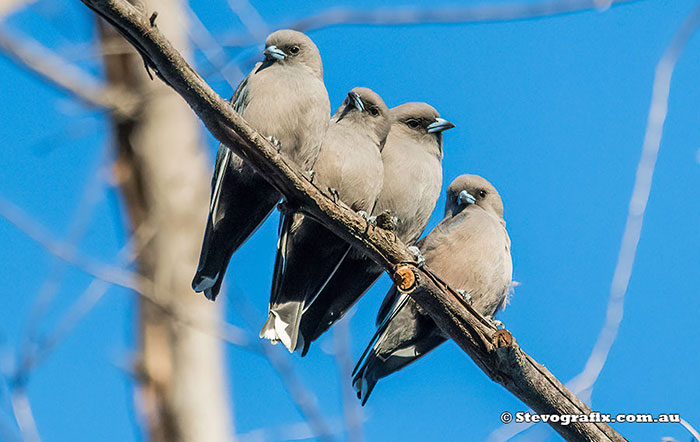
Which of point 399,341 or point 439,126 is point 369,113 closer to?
point 439,126

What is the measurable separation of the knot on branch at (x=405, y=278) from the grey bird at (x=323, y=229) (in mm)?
855

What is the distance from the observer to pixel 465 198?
6.07m

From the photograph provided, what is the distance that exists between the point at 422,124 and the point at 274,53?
1.29 m

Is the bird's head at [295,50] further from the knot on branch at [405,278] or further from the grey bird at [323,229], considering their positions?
the knot on branch at [405,278]

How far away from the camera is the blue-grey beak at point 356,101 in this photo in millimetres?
5219

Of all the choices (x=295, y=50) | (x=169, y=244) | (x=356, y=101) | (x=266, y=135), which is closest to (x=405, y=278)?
(x=266, y=135)

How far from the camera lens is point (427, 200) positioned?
17.6 feet

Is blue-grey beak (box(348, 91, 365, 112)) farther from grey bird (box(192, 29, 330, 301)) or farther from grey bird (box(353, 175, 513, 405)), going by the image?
grey bird (box(353, 175, 513, 405))

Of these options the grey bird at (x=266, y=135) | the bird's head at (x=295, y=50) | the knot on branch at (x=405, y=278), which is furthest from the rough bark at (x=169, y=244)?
the knot on branch at (x=405, y=278)

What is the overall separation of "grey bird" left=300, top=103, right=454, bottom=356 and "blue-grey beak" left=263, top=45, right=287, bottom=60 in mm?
973

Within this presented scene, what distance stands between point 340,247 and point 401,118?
144 cm

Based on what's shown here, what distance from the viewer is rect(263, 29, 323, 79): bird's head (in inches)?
205

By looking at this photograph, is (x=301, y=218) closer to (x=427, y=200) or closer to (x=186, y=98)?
(x=427, y=200)

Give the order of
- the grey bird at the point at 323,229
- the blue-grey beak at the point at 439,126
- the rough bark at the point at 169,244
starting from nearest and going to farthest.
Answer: the grey bird at the point at 323,229, the blue-grey beak at the point at 439,126, the rough bark at the point at 169,244
